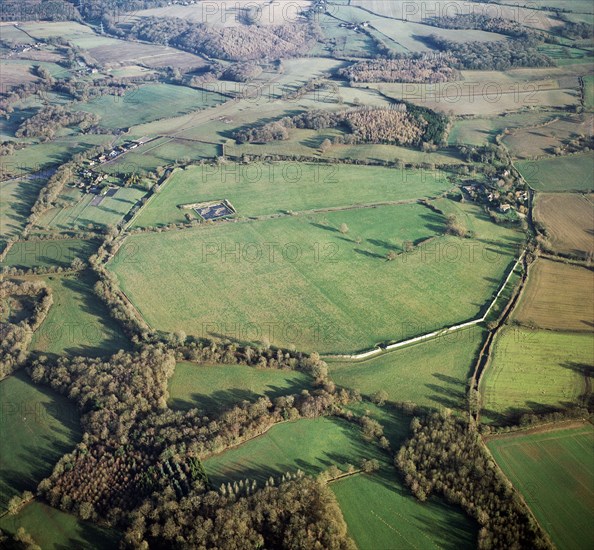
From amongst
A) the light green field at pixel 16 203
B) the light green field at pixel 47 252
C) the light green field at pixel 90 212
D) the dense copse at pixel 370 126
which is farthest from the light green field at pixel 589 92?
the light green field at pixel 16 203

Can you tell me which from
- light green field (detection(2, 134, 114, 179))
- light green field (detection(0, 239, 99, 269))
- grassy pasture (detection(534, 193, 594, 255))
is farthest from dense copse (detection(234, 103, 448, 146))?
light green field (detection(0, 239, 99, 269))

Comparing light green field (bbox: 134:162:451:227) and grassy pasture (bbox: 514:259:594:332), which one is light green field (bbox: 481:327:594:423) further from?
light green field (bbox: 134:162:451:227)

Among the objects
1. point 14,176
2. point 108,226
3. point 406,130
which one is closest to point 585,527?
point 108,226

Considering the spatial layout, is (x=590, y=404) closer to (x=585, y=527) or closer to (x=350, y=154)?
(x=585, y=527)

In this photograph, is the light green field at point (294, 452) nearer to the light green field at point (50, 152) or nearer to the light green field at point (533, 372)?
the light green field at point (533, 372)

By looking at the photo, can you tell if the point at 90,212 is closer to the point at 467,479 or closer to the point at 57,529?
the point at 57,529
